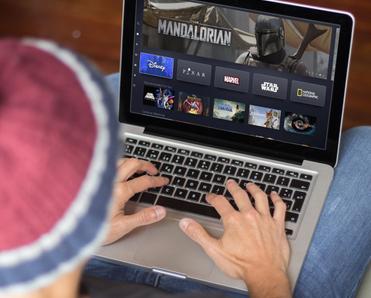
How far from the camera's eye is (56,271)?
1.96ft

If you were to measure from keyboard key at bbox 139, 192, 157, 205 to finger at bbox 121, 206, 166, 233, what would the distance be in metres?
0.06

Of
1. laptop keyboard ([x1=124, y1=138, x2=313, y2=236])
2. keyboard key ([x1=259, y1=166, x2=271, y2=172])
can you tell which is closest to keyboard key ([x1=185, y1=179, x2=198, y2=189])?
laptop keyboard ([x1=124, y1=138, x2=313, y2=236])

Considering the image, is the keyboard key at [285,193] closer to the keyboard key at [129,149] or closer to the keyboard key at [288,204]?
the keyboard key at [288,204]

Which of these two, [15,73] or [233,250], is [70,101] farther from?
[233,250]

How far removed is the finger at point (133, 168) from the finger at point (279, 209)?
A: 19 cm

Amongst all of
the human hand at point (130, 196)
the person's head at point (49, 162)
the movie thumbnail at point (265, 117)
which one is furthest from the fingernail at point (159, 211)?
the person's head at point (49, 162)

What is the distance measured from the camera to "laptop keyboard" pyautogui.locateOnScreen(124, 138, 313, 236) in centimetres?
113

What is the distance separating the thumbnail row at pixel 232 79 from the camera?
113 cm

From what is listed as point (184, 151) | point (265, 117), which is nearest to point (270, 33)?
point (265, 117)

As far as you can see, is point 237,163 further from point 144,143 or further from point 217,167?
point 144,143

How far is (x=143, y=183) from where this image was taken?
112cm

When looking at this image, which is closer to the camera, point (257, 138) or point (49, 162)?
point (49, 162)

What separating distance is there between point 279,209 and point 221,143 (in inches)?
6.9

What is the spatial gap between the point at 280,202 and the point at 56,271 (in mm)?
544
